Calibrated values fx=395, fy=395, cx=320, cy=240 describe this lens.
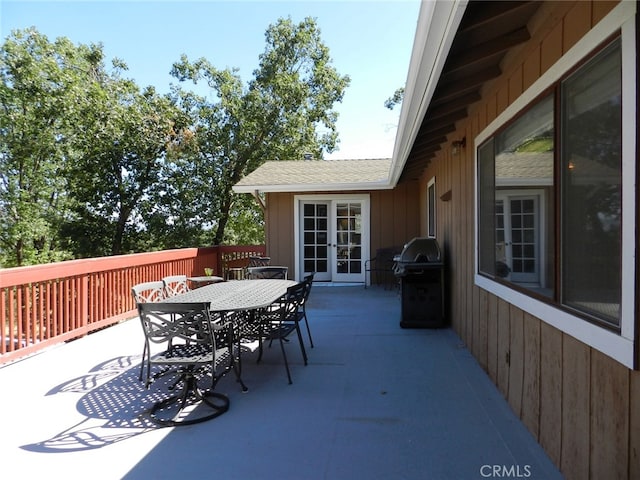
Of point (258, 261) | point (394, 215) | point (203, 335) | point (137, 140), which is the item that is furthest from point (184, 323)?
point (137, 140)

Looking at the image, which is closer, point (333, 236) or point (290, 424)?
point (290, 424)

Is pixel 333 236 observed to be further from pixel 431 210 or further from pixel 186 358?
pixel 186 358

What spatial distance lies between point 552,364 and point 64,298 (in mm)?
4807

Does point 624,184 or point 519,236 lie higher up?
point 624,184

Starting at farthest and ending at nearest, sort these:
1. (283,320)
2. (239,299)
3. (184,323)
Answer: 1. (283,320)
2. (239,299)
3. (184,323)

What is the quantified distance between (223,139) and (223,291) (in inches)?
487

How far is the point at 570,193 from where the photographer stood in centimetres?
182

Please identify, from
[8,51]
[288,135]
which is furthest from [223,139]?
[8,51]

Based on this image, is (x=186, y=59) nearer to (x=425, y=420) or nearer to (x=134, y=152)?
(x=134, y=152)

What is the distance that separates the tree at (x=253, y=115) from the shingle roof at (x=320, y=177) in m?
5.57

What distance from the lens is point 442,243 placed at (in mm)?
5531

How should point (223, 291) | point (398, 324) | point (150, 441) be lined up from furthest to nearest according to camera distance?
1. point (398, 324)
2. point (223, 291)
3. point (150, 441)

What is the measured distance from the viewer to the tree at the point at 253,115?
A: 49.5 ft

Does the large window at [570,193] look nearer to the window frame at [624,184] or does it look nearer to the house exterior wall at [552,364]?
the window frame at [624,184]
